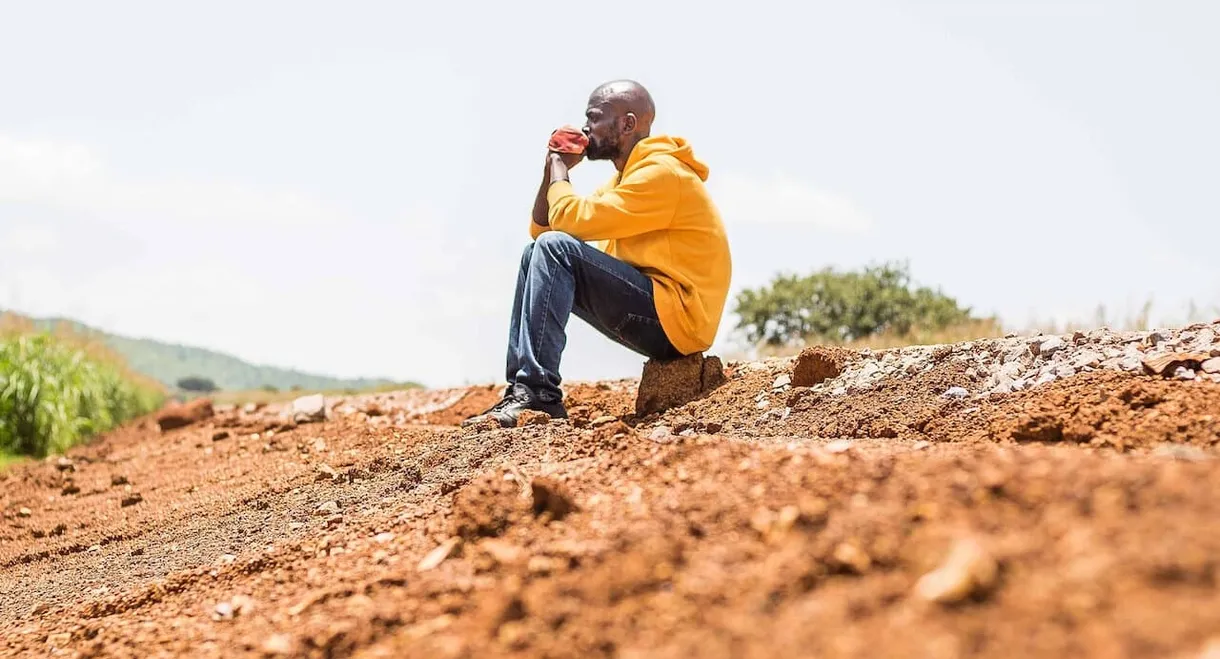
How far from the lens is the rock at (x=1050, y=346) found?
14.3ft

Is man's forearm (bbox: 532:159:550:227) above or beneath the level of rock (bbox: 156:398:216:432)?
above

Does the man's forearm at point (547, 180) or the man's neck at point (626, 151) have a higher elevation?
the man's neck at point (626, 151)

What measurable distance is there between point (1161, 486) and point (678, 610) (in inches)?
29.0

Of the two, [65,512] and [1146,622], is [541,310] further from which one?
[1146,622]

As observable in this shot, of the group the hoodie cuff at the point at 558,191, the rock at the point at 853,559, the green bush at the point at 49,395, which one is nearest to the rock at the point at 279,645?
the rock at the point at 853,559

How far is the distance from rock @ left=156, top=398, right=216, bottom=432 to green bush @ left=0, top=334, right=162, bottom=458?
0.86 metres

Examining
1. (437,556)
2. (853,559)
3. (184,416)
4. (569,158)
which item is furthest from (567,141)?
(184,416)

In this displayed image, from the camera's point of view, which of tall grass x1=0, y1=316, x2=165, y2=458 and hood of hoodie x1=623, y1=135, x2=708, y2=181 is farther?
tall grass x1=0, y1=316, x2=165, y2=458

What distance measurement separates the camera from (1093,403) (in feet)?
11.5

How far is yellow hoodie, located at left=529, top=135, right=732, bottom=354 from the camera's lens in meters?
4.55

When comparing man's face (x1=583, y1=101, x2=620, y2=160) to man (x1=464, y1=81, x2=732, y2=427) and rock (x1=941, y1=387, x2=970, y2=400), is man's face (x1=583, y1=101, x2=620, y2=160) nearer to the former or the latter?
man (x1=464, y1=81, x2=732, y2=427)

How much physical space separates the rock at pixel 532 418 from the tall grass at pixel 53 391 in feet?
20.8

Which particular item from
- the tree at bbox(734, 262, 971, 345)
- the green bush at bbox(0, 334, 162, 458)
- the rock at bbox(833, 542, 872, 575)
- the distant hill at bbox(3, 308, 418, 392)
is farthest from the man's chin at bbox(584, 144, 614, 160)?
the distant hill at bbox(3, 308, 418, 392)

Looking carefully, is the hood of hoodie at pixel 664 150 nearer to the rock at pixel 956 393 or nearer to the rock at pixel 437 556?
the rock at pixel 956 393
